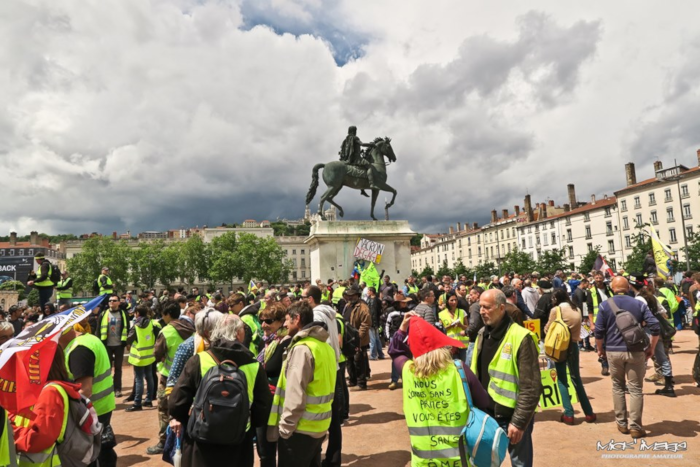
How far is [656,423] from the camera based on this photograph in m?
6.44

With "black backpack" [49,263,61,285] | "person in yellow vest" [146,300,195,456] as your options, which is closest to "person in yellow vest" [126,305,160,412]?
"person in yellow vest" [146,300,195,456]

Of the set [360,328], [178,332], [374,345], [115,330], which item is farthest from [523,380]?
[374,345]

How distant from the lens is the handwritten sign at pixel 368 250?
20438 millimetres

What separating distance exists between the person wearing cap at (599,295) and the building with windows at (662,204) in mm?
56111

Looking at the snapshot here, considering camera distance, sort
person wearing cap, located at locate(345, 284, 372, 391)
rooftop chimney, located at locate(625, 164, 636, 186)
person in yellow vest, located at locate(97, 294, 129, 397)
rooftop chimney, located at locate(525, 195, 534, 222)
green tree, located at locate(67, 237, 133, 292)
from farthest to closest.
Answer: rooftop chimney, located at locate(525, 195, 534, 222) → green tree, located at locate(67, 237, 133, 292) → rooftop chimney, located at locate(625, 164, 636, 186) → person in yellow vest, located at locate(97, 294, 129, 397) → person wearing cap, located at locate(345, 284, 372, 391)

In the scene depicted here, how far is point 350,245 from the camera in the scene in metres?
20.8

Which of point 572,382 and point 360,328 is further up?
point 360,328

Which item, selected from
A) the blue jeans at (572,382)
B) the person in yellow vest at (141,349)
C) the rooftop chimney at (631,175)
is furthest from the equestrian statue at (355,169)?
the rooftop chimney at (631,175)

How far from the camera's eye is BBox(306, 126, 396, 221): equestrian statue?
806 inches

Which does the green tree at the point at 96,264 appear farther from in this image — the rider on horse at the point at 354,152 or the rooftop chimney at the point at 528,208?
the rooftop chimney at the point at 528,208

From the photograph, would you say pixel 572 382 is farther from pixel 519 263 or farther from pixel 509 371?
pixel 519 263

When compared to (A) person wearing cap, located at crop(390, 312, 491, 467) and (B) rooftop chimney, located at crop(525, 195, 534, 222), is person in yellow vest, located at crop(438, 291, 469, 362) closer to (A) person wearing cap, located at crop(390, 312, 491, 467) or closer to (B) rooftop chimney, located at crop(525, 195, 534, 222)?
(A) person wearing cap, located at crop(390, 312, 491, 467)

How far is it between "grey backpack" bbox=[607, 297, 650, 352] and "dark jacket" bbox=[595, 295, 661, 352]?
6 centimetres

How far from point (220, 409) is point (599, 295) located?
32.0ft
